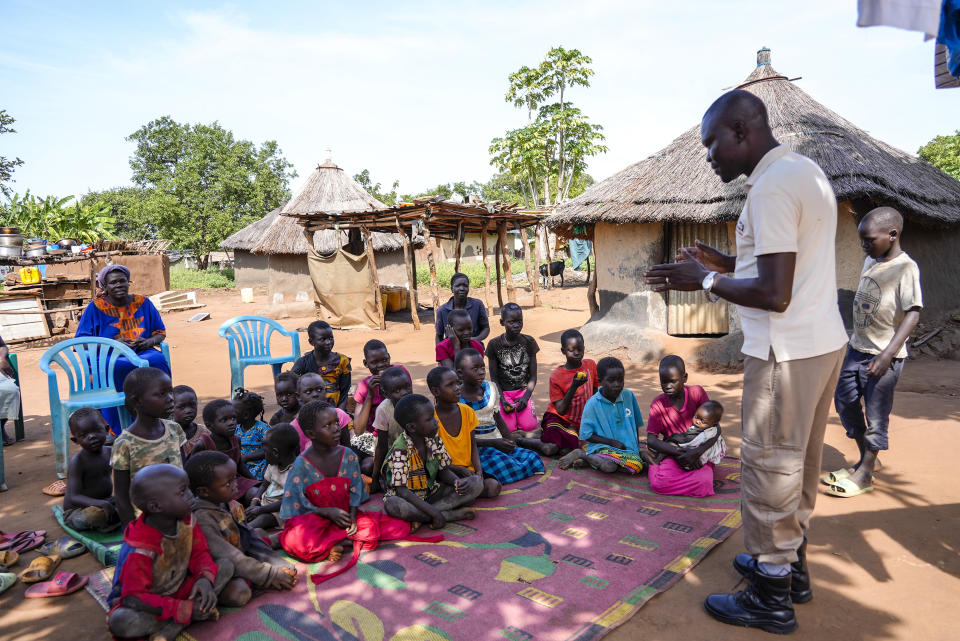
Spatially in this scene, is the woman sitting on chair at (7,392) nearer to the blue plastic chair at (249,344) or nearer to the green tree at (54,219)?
the blue plastic chair at (249,344)

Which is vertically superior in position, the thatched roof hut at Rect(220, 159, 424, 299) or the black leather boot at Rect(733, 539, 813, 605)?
the thatched roof hut at Rect(220, 159, 424, 299)

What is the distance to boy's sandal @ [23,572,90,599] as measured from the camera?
2.79 meters

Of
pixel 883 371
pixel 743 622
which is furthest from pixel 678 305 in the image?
pixel 743 622

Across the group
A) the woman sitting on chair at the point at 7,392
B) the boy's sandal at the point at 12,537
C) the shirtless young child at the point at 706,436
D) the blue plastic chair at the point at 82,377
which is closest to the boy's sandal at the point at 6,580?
the boy's sandal at the point at 12,537

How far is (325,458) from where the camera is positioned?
3221 millimetres

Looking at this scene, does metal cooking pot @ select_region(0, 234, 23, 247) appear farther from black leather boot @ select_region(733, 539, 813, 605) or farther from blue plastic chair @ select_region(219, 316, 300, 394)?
black leather boot @ select_region(733, 539, 813, 605)

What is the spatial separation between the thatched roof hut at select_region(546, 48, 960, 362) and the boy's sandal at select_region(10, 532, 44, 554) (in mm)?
7047

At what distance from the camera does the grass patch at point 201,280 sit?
75.7 ft

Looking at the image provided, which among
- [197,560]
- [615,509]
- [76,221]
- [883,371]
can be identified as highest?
[76,221]

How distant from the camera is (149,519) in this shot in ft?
7.85

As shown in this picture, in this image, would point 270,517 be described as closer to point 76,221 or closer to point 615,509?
point 615,509

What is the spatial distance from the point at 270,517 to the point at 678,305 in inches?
266

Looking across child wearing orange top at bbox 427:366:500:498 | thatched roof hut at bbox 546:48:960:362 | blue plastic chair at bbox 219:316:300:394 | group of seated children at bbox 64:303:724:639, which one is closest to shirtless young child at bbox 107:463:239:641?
group of seated children at bbox 64:303:724:639

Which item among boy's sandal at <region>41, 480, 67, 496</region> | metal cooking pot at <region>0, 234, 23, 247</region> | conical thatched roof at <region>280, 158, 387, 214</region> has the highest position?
conical thatched roof at <region>280, 158, 387, 214</region>
